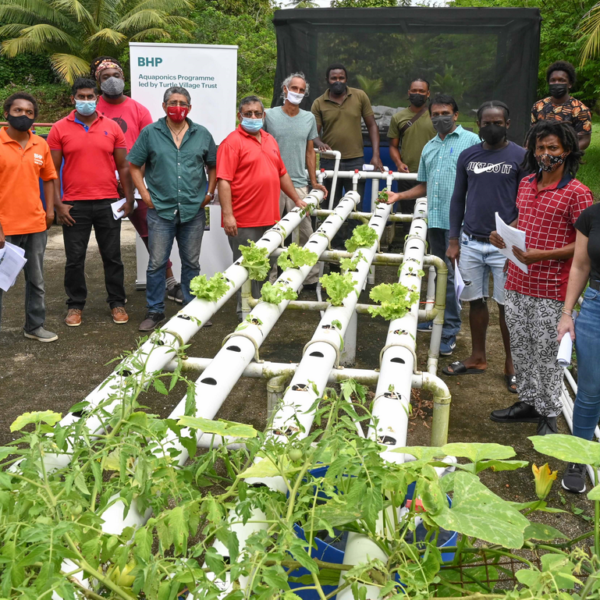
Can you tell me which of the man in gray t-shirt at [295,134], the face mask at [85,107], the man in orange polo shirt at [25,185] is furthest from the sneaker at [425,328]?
the face mask at [85,107]

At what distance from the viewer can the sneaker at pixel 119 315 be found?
18.8 ft

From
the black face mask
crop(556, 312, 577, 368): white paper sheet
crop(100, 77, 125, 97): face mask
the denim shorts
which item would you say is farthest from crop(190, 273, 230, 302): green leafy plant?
the black face mask

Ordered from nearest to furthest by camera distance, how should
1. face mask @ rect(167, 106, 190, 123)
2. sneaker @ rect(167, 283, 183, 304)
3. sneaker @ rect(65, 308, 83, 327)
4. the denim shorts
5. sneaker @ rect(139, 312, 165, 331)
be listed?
the denim shorts → face mask @ rect(167, 106, 190, 123) → sneaker @ rect(139, 312, 165, 331) → sneaker @ rect(65, 308, 83, 327) → sneaker @ rect(167, 283, 183, 304)

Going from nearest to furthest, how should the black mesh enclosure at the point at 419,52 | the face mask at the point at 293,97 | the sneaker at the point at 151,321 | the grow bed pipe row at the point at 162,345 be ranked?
the grow bed pipe row at the point at 162,345
the sneaker at the point at 151,321
the face mask at the point at 293,97
the black mesh enclosure at the point at 419,52

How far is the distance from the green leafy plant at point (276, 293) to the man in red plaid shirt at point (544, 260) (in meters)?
1.32

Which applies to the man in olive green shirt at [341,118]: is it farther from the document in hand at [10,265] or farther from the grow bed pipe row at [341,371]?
the grow bed pipe row at [341,371]

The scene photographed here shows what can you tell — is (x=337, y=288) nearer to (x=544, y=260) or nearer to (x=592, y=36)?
(x=544, y=260)

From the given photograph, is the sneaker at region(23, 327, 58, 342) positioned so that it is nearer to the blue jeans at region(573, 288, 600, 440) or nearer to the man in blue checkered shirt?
the man in blue checkered shirt

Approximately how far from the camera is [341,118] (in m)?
6.84

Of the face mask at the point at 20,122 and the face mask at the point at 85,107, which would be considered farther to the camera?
the face mask at the point at 85,107

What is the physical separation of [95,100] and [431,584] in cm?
501

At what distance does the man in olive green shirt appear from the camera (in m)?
6.84

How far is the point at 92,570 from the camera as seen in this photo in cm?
109

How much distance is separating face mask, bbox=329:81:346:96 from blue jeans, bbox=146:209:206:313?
2.09m
